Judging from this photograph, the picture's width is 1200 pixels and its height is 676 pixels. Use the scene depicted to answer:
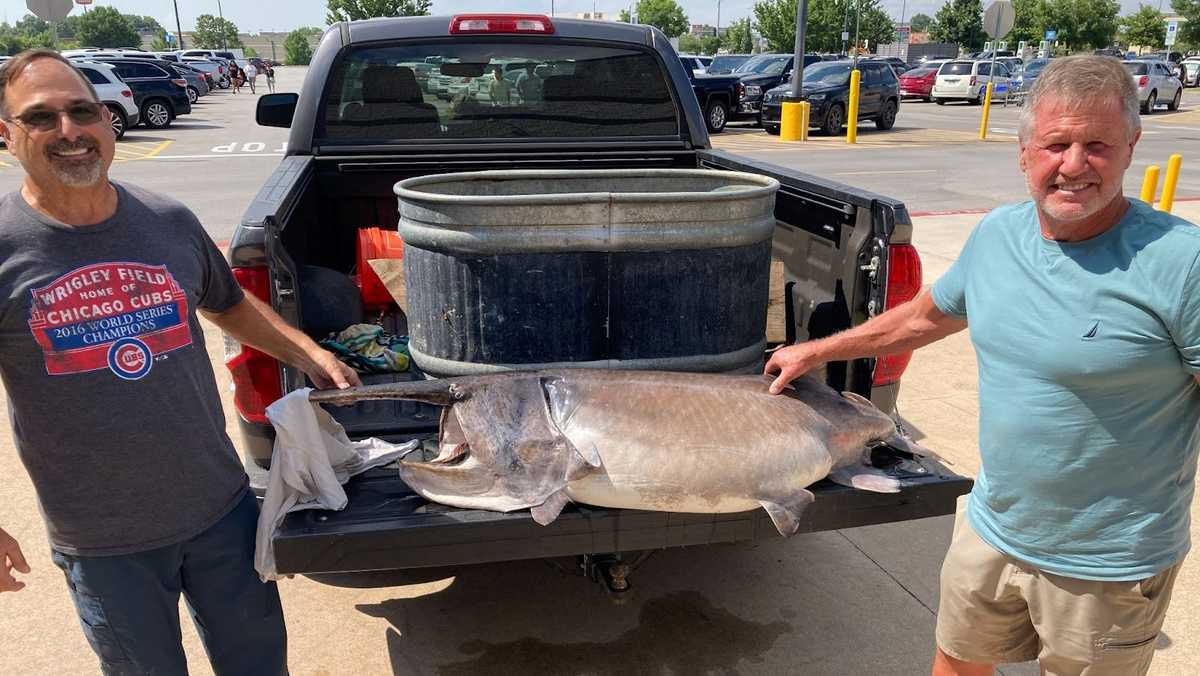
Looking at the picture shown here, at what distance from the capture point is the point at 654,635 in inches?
128

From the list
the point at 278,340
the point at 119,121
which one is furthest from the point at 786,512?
the point at 119,121

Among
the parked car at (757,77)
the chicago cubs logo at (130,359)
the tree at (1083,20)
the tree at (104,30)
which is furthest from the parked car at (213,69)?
the tree at (1083,20)

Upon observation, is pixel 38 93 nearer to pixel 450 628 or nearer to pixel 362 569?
pixel 362 569

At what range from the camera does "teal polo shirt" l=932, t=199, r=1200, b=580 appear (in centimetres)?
190

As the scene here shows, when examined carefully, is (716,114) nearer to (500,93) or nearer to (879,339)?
(500,93)

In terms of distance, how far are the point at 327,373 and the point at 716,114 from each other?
2014 cm

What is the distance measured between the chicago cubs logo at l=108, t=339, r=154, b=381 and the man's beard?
1.20ft

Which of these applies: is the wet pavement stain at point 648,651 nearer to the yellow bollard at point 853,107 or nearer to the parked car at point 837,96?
the yellow bollard at point 853,107

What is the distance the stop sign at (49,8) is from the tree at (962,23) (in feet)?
230

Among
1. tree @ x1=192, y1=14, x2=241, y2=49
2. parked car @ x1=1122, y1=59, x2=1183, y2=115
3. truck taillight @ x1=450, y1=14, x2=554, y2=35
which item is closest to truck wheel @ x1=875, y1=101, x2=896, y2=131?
parked car @ x1=1122, y1=59, x2=1183, y2=115

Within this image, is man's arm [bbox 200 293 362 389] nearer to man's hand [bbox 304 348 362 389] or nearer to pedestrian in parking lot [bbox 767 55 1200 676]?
man's hand [bbox 304 348 362 389]

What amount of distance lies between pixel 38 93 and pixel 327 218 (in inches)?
87.7

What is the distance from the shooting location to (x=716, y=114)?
21.6 metres

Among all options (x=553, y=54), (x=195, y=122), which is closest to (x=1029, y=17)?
(x=195, y=122)
